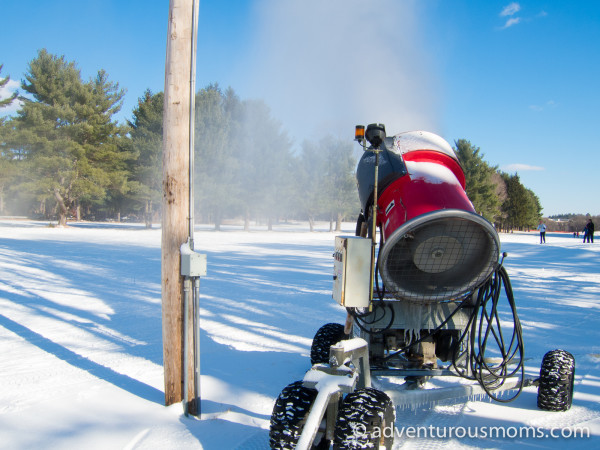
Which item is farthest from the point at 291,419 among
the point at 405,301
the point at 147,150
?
the point at 147,150

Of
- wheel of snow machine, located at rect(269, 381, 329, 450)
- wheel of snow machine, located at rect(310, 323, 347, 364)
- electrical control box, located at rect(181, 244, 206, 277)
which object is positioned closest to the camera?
wheel of snow machine, located at rect(269, 381, 329, 450)

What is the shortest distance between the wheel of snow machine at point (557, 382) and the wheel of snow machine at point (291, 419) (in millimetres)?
2091

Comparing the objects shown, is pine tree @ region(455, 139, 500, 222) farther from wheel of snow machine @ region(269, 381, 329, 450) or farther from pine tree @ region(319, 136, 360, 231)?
wheel of snow machine @ region(269, 381, 329, 450)

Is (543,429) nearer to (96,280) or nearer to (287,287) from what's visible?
(287,287)

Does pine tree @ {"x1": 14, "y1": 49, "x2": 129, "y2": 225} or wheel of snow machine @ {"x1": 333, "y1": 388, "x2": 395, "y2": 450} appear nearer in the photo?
wheel of snow machine @ {"x1": 333, "y1": 388, "x2": 395, "y2": 450}

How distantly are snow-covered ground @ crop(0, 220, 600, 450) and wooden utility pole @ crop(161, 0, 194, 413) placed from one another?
0.60 m

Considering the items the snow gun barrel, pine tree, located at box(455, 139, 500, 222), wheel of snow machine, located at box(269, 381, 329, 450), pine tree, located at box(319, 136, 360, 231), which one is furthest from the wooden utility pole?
pine tree, located at box(455, 139, 500, 222)

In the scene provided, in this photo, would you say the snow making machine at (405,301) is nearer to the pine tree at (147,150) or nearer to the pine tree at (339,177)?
the pine tree at (147,150)

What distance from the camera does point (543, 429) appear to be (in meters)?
3.21

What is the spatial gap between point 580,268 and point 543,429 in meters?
13.5

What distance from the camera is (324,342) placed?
160 inches

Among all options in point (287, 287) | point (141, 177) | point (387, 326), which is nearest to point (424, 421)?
point (387, 326)

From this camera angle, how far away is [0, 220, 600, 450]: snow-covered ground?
3.04 metres

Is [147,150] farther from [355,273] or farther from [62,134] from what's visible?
[355,273]
